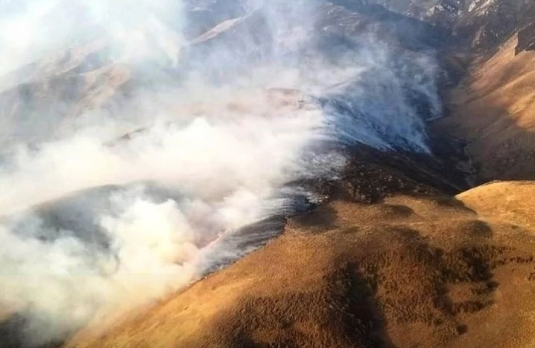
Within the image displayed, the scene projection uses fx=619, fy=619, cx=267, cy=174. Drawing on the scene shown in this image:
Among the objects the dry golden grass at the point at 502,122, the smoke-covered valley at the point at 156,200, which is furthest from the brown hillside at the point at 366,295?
the dry golden grass at the point at 502,122

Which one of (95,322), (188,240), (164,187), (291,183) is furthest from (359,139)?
(95,322)

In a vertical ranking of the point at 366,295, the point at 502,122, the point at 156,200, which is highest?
the point at 156,200

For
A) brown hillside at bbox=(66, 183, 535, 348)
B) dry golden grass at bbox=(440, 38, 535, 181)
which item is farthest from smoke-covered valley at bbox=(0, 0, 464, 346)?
dry golden grass at bbox=(440, 38, 535, 181)

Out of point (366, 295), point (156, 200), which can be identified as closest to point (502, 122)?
point (156, 200)

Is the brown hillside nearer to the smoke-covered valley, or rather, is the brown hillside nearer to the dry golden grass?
the smoke-covered valley

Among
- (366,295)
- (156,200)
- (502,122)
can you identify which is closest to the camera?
(366,295)

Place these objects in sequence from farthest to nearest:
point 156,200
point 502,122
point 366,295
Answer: point 502,122 → point 156,200 → point 366,295

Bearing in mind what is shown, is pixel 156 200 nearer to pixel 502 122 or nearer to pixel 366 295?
pixel 366 295

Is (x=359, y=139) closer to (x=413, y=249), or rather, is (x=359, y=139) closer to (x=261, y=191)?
(x=261, y=191)
